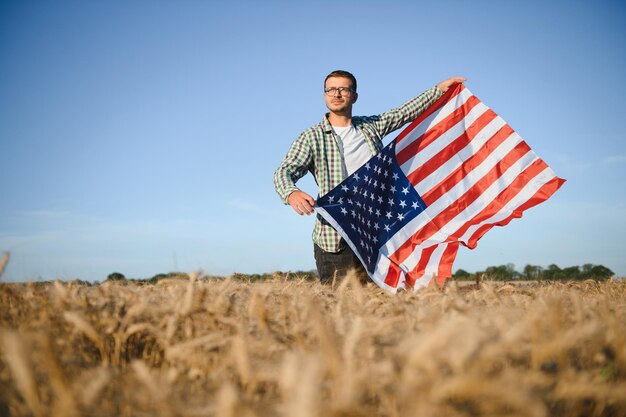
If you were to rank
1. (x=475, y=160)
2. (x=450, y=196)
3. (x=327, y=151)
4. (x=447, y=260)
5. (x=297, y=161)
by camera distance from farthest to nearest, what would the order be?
(x=475, y=160) < (x=450, y=196) < (x=327, y=151) < (x=297, y=161) < (x=447, y=260)

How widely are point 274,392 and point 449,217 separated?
4.37m

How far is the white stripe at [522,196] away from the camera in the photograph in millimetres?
5062

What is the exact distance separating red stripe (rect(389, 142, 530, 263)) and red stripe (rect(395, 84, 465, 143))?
106 cm

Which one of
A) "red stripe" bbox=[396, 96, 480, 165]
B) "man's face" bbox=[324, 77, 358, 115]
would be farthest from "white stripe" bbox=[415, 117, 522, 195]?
"man's face" bbox=[324, 77, 358, 115]

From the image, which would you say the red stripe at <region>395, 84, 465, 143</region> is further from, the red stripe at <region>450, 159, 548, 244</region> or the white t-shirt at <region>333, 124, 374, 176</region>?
the red stripe at <region>450, 159, 548, 244</region>

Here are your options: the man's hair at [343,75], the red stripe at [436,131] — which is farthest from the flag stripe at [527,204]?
the man's hair at [343,75]

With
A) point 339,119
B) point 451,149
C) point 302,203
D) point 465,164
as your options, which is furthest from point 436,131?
point 302,203

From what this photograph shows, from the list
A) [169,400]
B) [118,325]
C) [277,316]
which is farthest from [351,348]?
[118,325]

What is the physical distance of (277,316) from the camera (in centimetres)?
178

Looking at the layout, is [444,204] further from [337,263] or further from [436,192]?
[337,263]

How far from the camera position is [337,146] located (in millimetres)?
5250

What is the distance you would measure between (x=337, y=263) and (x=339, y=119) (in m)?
1.81

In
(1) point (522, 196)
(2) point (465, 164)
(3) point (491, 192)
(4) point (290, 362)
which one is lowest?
(4) point (290, 362)

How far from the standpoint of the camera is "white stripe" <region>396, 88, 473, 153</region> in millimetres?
5582
